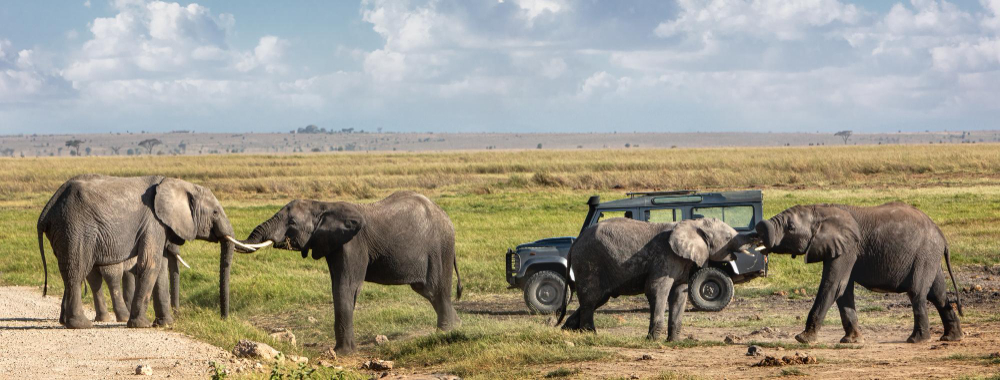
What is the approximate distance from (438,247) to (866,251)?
5.31 metres

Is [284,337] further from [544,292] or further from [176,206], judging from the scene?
[544,292]

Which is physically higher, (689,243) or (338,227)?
(338,227)

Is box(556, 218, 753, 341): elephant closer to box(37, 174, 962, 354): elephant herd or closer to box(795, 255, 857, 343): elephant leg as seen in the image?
box(37, 174, 962, 354): elephant herd

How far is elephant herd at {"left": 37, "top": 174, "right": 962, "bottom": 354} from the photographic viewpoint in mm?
12875

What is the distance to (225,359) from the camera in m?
11.6

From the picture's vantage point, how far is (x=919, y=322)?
1267 centimetres

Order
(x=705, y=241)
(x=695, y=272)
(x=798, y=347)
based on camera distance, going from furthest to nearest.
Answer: (x=695, y=272)
(x=705, y=241)
(x=798, y=347)

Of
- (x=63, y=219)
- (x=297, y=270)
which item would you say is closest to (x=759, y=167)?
(x=297, y=270)

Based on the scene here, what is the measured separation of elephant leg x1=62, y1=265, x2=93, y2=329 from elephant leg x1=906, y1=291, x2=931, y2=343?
1023 cm

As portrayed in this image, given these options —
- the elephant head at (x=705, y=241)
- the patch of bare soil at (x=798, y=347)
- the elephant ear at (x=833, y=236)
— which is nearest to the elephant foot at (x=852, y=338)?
the patch of bare soil at (x=798, y=347)

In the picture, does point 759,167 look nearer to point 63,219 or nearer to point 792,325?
point 792,325

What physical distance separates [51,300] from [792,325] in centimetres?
1191

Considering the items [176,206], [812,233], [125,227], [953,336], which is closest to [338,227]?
[176,206]

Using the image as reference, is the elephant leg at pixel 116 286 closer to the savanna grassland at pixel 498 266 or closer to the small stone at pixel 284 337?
the savanna grassland at pixel 498 266
